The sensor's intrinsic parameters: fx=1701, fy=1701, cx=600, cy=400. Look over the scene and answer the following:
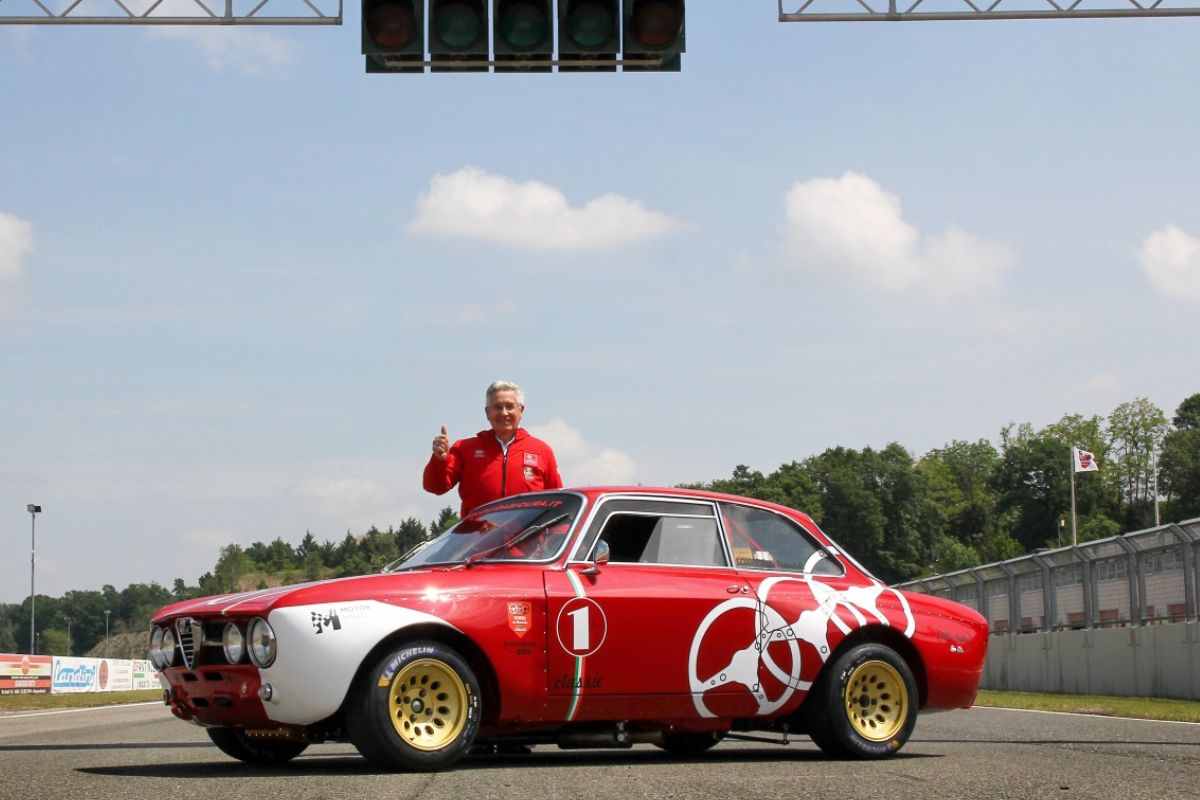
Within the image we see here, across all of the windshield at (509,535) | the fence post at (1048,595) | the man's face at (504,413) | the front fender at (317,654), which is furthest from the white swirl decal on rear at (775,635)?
the fence post at (1048,595)

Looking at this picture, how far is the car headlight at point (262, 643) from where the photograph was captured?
785 centimetres

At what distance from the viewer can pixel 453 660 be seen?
805cm

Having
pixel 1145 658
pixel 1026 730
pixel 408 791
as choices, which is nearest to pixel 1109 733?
pixel 1026 730

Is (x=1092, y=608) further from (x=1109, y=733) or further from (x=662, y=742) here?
(x=662, y=742)

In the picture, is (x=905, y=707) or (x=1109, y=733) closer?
(x=905, y=707)

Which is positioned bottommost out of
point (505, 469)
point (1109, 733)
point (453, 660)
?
point (1109, 733)

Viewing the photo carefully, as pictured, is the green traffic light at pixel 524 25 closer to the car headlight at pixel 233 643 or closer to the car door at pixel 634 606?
the car door at pixel 634 606

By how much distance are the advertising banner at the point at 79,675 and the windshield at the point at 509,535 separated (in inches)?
1584

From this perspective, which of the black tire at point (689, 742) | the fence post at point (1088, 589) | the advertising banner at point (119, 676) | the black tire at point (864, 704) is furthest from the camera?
the advertising banner at point (119, 676)

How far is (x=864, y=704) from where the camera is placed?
368 inches

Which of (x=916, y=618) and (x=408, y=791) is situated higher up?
(x=916, y=618)

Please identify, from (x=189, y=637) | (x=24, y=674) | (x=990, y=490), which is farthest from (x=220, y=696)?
(x=990, y=490)

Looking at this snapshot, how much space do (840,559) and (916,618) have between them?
0.54 meters

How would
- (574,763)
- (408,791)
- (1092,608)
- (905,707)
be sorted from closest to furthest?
(408,791), (574,763), (905,707), (1092,608)
